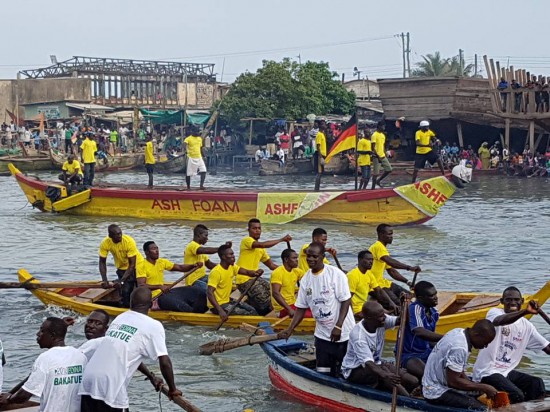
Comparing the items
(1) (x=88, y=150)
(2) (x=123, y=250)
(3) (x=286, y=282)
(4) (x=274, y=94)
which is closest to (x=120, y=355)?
(3) (x=286, y=282)

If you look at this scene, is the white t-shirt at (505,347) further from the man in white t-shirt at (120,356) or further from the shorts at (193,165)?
the shorts at (193,165)

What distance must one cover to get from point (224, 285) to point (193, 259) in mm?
781

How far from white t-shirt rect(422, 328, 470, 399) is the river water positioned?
192 cm

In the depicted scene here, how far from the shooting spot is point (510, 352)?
8016mm

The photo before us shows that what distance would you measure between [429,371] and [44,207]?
716 inches

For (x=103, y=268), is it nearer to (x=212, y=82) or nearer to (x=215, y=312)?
(x=215, y=312)

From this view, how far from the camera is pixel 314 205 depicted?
68.8 feet

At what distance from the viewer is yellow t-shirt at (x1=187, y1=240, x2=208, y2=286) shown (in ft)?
39.8

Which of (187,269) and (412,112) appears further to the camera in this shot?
(412,112)

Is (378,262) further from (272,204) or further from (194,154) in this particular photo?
(194,154)

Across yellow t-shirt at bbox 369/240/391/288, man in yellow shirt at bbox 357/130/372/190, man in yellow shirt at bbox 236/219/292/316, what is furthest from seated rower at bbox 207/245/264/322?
man in yellow shirt at bbox 357/130/372/190

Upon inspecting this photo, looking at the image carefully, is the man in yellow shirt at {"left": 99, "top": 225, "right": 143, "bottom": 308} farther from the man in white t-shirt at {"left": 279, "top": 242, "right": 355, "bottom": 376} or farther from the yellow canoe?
the yellow canoe

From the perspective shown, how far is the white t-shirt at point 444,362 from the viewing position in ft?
23.6

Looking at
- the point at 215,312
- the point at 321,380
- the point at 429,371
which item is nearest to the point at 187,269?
the point at 215,312
